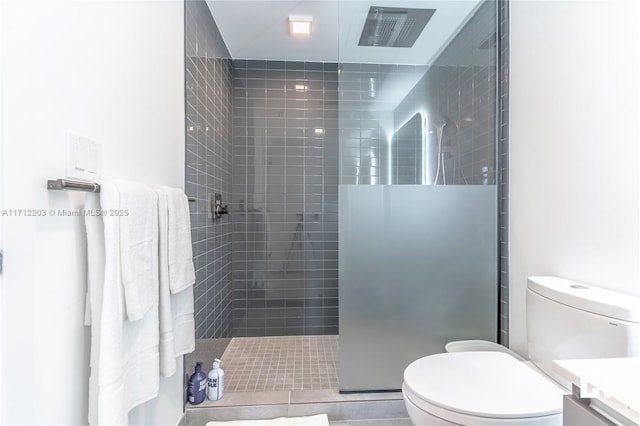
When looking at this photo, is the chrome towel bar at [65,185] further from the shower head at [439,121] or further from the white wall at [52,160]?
the shower head at [439,121]

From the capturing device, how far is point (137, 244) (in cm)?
90

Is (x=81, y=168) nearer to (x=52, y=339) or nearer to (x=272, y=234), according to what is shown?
(x=52, y=339)

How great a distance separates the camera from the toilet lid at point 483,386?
96 cm

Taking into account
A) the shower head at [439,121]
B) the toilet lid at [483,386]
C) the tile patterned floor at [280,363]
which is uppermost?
the shower head at [439,121]

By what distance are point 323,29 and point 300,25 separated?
170 millimetres

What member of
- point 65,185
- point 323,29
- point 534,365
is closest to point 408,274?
point 534,365

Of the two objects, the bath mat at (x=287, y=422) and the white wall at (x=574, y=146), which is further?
the bath mat at (x=287, y=422)

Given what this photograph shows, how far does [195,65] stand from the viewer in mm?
1761

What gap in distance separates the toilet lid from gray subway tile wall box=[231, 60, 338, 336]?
1.49 metres

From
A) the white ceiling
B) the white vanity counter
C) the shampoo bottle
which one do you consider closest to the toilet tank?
the white vanity counter

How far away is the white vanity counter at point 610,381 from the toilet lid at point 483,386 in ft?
1.14

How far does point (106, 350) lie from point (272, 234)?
73.3 inches

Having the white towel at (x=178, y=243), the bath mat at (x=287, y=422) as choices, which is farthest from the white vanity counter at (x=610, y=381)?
the bath mat at (x=287, y=422)

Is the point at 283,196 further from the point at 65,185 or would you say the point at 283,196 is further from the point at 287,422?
the point at 65,185
